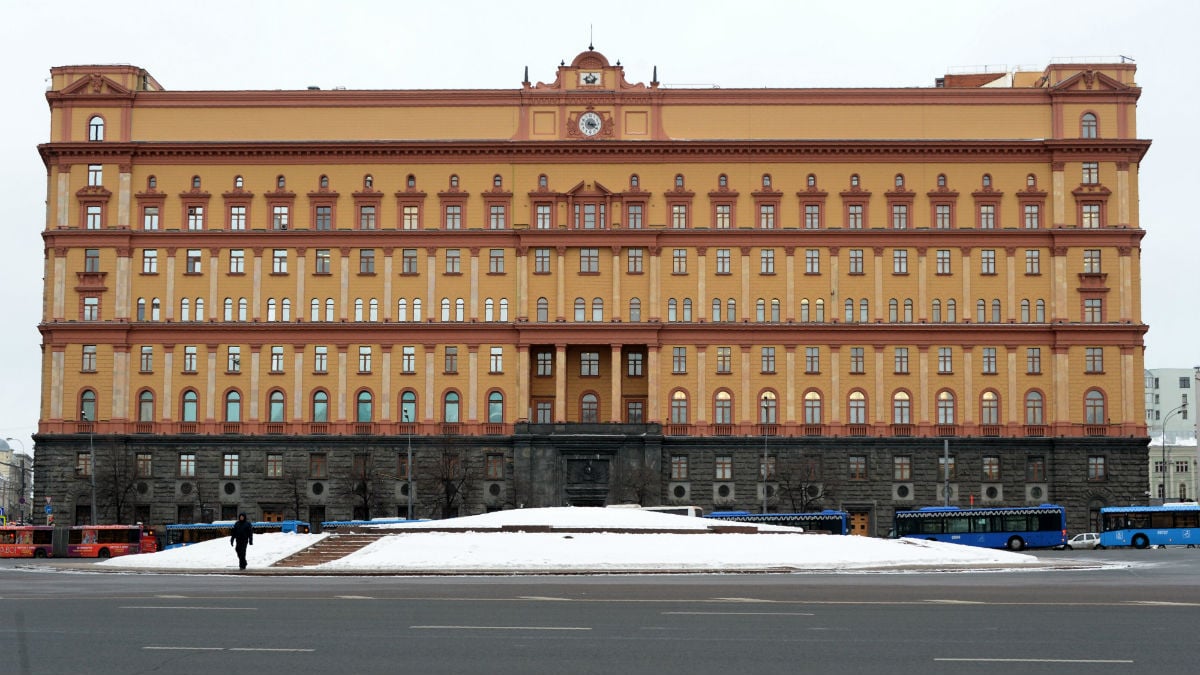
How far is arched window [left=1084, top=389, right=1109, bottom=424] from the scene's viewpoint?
123 meters

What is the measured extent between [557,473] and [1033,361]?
120ft

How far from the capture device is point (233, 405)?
12481 cm

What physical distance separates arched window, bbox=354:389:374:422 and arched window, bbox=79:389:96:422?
774 inches

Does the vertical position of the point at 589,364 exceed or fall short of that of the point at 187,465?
it exceeds it

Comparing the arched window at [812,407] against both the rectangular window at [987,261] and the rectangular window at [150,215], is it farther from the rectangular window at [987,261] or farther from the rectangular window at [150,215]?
the rectangular window at [150,215]

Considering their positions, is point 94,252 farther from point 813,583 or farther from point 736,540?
point 813,583

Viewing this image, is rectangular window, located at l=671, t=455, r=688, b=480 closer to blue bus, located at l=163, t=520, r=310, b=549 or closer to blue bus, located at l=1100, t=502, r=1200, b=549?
blue bus, located at l=163, t=520, r=310, b=549

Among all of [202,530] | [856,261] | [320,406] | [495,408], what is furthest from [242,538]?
[856,261]

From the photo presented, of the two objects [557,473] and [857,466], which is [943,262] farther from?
[557,473]

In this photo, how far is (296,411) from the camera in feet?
408

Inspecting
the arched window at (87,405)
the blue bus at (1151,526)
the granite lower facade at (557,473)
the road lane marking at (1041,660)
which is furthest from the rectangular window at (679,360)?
the road lane marking at (1041,660)

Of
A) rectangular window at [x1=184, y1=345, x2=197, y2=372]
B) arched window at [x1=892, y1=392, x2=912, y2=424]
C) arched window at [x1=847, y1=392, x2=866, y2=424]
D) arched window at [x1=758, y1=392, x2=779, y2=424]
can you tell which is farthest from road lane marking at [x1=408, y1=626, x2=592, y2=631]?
rectangular window at [x1=184, y1=345, x2=197, y2=372]

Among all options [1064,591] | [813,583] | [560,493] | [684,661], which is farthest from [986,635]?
[560,493]

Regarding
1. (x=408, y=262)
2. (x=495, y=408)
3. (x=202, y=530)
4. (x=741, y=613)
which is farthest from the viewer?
(x=408, y=262)
